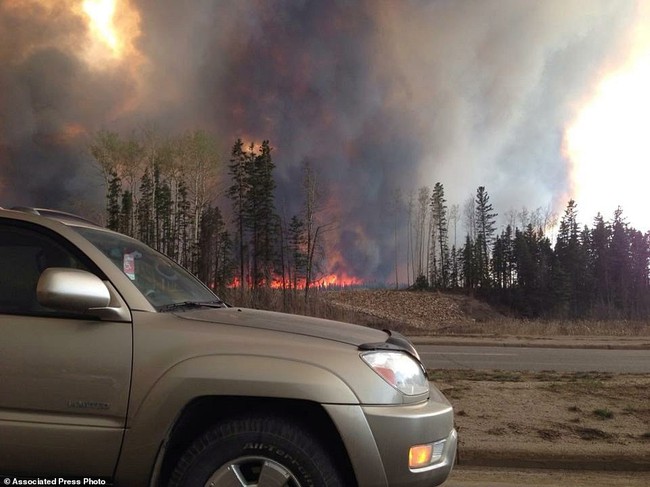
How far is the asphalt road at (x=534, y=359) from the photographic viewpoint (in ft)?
37.9

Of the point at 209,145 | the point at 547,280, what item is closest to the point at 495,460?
the point at 209,145

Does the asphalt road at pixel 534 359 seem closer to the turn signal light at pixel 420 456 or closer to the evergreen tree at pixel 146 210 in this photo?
the turn signal light at pixel 420 456

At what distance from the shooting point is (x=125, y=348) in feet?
7.72

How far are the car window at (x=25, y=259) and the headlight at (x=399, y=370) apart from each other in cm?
159

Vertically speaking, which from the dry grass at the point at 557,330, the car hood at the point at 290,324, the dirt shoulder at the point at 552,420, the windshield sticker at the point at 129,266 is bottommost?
the dry grass at the point at 557,330

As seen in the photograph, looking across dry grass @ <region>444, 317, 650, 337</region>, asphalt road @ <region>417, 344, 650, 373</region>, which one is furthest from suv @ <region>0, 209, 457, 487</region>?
dry grass @ <region>444, 317, 650, 337</region>

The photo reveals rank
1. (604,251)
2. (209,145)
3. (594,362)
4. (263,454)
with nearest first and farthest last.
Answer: (263,454) < (594,362) < (209,145) < (604,251)

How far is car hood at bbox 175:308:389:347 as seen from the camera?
2.59 m

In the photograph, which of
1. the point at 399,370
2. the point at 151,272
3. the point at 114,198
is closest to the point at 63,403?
the point at 151,272

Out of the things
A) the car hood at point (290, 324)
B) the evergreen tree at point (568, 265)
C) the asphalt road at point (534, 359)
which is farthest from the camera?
the evergreen tree at point (568, 265)

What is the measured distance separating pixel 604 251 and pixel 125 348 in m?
91.5

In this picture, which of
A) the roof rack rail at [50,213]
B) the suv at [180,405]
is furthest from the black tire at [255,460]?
the roof rack rail at [50,213]

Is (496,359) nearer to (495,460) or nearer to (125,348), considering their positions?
(495,460)

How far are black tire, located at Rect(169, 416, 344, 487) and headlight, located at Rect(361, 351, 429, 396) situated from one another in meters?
0.47
